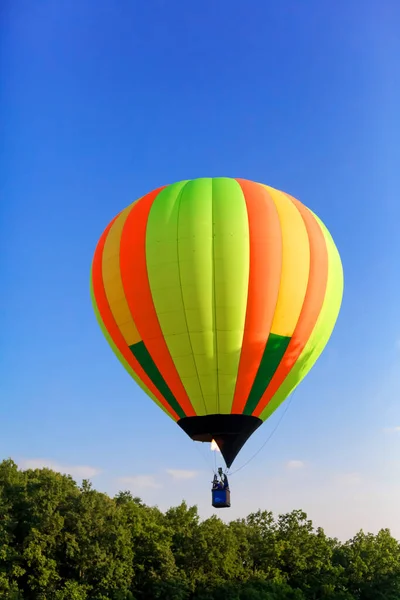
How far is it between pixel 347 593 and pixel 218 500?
20184 mm

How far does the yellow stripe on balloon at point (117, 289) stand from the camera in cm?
1870

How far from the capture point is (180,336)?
1773cm

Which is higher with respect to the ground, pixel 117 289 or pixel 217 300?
pixel 117 289

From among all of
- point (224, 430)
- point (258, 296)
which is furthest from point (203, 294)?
point (224, 430)

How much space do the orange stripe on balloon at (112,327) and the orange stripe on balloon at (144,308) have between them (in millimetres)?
930

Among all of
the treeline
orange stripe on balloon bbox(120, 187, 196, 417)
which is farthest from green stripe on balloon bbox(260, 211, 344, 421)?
the treeline

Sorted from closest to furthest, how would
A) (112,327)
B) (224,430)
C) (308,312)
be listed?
(224,430), (308,312), (112,327)

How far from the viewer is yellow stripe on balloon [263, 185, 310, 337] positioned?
18109 millimetres

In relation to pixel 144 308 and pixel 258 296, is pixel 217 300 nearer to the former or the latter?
pixel 258 296


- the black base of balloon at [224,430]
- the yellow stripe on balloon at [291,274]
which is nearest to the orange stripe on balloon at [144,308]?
the black base of balloon at [224,430]

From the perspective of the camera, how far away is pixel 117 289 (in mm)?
18875

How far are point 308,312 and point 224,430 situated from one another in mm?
4408

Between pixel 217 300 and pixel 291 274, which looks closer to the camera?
pixel 217 300

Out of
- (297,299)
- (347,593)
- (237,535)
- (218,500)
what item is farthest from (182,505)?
(297,299)
